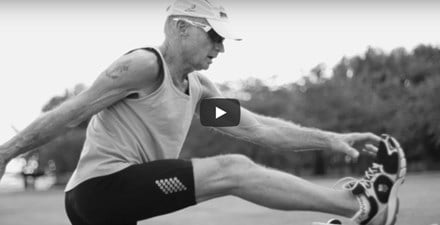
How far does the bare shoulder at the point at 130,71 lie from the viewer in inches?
144

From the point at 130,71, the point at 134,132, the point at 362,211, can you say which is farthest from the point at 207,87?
the point at 362,211

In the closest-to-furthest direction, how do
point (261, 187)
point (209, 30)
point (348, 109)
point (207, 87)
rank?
point (261, 187), point (209, 30), point (207, 87), point (348, 109)

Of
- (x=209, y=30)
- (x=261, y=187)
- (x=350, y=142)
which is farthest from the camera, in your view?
(x=350, y=142)

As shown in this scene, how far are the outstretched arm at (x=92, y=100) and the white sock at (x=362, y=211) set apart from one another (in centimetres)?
145

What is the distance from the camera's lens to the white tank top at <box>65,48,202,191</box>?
149 inches

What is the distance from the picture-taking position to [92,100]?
12.0ft

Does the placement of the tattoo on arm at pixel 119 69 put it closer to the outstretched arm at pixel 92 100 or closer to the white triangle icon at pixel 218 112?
the outstretched arm at pixel 92 100

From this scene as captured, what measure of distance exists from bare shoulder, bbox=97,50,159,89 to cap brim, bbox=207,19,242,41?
0.44 meters

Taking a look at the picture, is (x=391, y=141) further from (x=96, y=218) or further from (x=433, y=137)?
(x=433, y=137)

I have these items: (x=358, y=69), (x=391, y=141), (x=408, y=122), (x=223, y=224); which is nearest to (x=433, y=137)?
(x=408, y=122)

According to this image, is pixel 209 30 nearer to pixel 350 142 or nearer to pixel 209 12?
pixel 209 12

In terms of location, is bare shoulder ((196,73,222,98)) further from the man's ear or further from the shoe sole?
the shoe sole

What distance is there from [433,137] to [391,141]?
176 ft

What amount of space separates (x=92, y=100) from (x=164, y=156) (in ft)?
2.09
